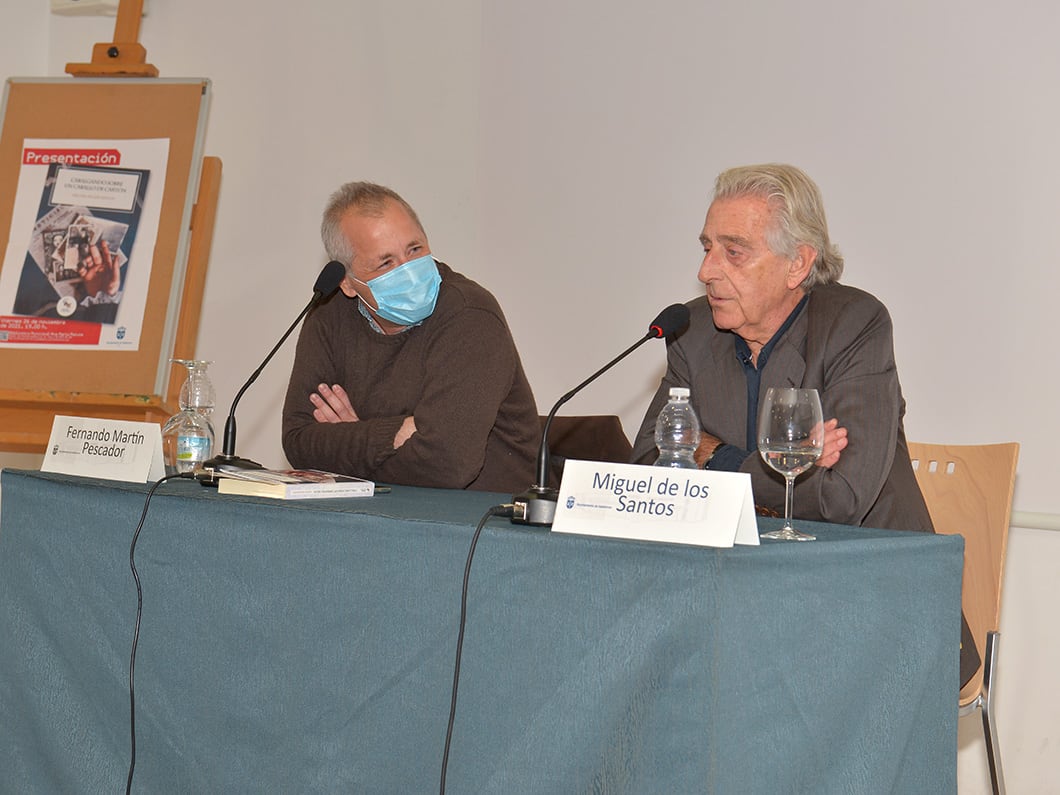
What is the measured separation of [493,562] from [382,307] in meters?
1.32

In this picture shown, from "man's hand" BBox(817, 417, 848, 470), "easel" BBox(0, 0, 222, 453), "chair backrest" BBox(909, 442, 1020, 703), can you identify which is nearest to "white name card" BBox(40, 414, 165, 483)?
"man's hand" BBox(817, 417, 848, 470)

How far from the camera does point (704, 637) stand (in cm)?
120

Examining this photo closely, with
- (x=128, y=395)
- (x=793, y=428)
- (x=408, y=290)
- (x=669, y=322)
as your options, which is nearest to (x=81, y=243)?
(x=128, y=395)

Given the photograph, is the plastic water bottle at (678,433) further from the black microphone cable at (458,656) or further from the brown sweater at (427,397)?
the brown sweater at (427,397)

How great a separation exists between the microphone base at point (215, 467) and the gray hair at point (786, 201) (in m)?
1.01

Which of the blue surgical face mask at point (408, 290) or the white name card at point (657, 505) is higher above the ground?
the blue surgical face mask at point (408, 290)

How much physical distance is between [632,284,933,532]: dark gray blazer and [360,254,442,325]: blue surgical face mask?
614mm

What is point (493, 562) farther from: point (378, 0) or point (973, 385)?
point (378, 0)

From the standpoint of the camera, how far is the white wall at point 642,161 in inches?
111

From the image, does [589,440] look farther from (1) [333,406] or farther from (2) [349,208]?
(2) [349,208]

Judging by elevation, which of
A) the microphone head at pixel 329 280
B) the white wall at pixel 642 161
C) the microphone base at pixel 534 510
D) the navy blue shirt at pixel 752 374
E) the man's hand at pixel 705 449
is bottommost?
the microphone base at pixel 534 510

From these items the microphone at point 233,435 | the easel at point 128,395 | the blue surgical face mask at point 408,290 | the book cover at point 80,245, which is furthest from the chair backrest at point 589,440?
the book cover at point 80,245

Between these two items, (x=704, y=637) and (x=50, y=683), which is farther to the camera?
(x=50, y=683)

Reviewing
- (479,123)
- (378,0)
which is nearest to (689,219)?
(479,123)
